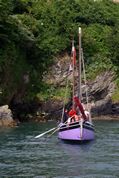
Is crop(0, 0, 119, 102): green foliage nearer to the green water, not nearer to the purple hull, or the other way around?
the green water

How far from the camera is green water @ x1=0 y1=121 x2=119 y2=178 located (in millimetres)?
27578

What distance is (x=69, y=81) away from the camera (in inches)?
2608

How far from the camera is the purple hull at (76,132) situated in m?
40.1

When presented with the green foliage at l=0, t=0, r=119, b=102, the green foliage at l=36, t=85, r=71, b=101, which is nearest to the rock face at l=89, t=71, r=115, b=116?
the green foliage at l=0, t=0, r=119, b=102

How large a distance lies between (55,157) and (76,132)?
7541mm

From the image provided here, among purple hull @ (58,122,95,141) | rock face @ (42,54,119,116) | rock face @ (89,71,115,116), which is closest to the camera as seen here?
purple hull @ (58,122,95,141)

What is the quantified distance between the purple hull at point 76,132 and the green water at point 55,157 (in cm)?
75

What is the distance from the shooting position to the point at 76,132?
40.2 meters

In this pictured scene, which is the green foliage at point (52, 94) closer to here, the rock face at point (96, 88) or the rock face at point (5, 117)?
the rock face at point (96, 88)

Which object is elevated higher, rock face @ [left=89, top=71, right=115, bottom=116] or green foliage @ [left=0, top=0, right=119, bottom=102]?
green foliage @ [left=0, top=0, right=119, bottom=102]

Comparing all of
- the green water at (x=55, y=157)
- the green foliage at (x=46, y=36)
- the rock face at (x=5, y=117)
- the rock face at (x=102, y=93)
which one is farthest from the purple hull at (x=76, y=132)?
the rock face at (x=102, y=93)

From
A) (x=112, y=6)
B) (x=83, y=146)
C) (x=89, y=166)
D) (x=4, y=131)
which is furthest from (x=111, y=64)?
(x=89, y=166)

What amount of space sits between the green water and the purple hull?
2.47 ft

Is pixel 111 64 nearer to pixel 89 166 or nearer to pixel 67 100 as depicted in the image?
pixel 67 100
